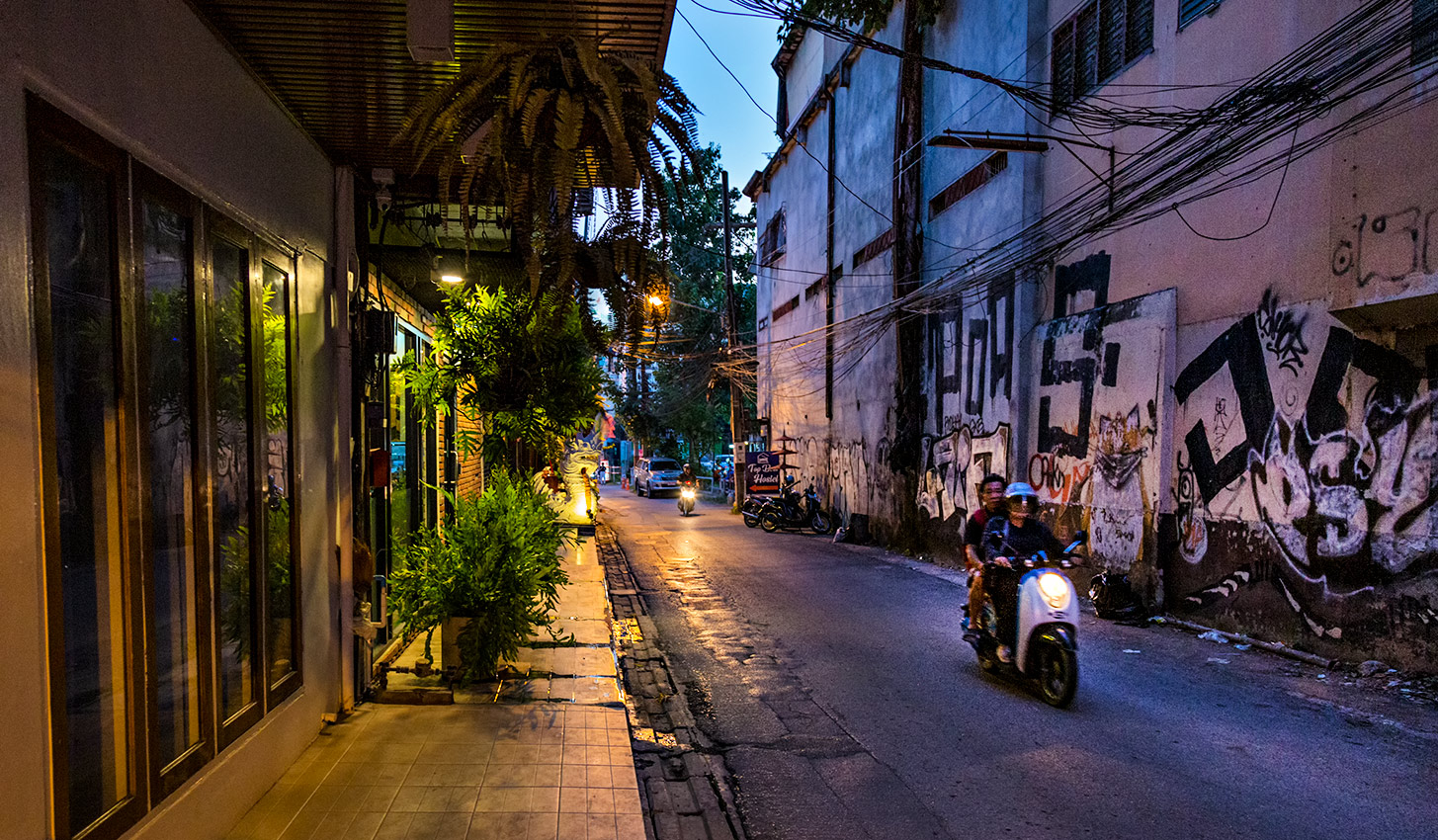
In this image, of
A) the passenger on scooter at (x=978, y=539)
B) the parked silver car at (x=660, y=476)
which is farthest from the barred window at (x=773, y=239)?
the passenger on scooter at (x=978, y=539)

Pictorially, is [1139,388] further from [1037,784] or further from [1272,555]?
[1037,784]

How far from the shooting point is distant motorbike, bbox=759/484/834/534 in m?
21.4

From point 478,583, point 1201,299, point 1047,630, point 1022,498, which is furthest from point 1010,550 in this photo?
point 1201,299

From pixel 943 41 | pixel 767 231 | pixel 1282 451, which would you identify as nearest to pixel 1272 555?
pixel 1282 451

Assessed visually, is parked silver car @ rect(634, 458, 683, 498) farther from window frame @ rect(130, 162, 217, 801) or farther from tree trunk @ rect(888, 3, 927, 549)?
window frame @ rect(130, 162, 217, 801)

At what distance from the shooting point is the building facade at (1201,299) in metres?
7.32

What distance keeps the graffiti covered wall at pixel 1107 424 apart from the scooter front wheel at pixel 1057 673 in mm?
4462

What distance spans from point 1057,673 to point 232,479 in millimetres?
5676

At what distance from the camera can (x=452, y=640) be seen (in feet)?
22.0

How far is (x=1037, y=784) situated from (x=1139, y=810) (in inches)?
21.6

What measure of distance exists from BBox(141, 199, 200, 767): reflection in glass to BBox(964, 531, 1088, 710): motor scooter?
18.1 ft

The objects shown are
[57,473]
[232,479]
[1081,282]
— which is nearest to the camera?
[57,473]

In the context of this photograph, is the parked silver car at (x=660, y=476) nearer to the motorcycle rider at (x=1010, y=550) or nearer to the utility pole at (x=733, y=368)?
the utility pole at (x=733, y=368)

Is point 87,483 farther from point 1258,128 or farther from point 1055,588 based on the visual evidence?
point 1258,128
